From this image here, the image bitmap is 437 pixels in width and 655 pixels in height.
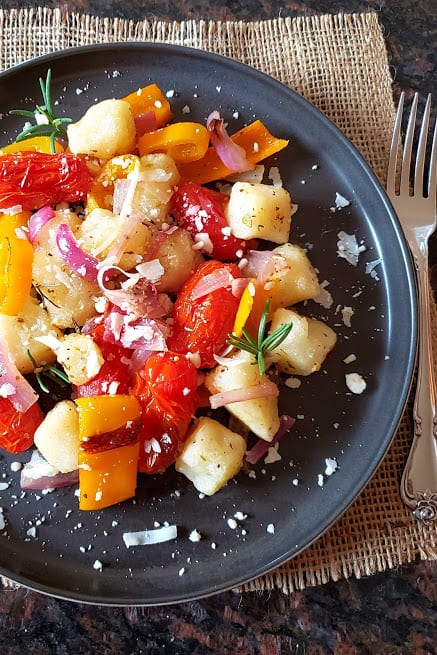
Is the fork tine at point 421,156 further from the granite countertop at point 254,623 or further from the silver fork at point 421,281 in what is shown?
the granite countertop at point 254,623

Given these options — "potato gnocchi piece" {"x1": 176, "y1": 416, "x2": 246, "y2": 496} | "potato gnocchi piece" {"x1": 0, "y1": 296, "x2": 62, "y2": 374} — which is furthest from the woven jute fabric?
"potato gnocchi piece" {"x1": 0, "y1": 296, "x2": 62, "y2": 374}

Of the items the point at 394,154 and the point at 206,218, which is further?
the point at 394,154

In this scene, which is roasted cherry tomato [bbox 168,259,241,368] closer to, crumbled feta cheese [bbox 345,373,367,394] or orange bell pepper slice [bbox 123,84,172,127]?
crumbled feta cheese [bbox 345,373,367,394]

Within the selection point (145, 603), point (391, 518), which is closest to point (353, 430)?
point (391, 518)

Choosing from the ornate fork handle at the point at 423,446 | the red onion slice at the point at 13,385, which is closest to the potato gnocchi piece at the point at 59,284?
the red onion slice at the point at 13,385

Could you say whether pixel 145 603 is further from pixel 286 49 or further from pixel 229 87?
pixel 286 49

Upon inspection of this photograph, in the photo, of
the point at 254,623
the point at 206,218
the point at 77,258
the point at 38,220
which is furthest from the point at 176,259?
the point at 254,623

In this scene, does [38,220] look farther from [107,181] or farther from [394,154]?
[394,154]
